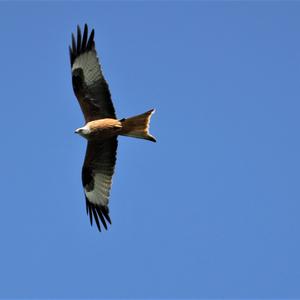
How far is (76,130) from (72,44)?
153 cm

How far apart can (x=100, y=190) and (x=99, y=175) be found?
0.30m

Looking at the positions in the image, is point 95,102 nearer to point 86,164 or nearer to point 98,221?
point 86,164

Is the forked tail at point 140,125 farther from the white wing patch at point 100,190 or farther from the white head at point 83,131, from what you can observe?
the white wing patch at point 100,190

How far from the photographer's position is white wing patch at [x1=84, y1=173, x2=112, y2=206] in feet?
47.2

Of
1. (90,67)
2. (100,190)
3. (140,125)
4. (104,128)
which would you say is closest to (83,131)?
(104,128)

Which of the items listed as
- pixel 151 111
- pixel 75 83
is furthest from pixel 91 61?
pixel 151 111

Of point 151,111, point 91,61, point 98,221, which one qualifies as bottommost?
point 98,221

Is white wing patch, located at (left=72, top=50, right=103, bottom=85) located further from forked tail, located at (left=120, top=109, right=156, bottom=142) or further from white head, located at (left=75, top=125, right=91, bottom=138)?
forked tail, located at (left=120, top=109, right=156, bottom=142)

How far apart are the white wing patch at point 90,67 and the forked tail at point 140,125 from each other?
3.01ft

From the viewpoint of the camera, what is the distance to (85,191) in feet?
48.2

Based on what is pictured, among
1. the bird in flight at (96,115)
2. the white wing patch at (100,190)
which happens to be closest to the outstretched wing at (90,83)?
the bird in flight at (96,115)

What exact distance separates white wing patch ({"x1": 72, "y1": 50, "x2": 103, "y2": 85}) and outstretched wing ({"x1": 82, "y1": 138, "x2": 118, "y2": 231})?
1.10 meters

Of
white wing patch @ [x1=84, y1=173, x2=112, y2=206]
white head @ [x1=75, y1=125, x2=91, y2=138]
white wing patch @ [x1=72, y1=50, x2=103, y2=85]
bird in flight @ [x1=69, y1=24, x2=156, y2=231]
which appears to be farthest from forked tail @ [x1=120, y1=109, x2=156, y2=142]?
white wing patch @ [x1=84, y1=173, x2=112, y2=206]

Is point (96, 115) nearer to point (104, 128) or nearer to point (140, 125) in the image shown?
point (104, 128)
